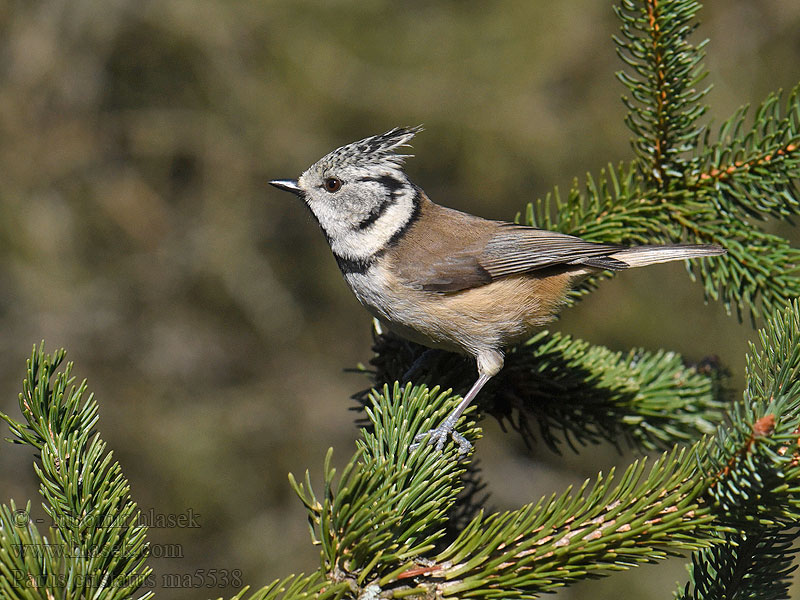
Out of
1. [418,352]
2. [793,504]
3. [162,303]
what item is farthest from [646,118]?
[162,303]

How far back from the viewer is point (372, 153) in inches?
125

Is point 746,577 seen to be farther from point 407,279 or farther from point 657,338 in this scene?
point 657,338

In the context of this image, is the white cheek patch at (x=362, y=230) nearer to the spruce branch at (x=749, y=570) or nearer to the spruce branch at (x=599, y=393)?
the spruce branch at (x=599, y=393)

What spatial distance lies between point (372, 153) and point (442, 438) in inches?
60.2

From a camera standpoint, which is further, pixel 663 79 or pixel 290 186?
pixel 290 186

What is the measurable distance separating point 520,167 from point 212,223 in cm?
277

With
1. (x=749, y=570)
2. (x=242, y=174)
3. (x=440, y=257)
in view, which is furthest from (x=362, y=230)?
(x=242, y=174)

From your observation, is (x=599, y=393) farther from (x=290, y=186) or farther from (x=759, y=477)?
(x=290, y=186)

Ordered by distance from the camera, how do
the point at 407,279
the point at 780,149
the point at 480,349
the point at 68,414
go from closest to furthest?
the point at 68,414 < the point at 780,149 < the point at 480,349 < the point at 407,279

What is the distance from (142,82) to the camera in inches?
252

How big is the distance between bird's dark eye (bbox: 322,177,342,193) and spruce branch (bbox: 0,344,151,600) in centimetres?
167

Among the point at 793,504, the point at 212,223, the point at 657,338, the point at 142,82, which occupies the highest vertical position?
the point at 142,82

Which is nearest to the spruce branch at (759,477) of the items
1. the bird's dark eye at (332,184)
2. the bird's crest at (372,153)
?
the bird's crest at (372,153)

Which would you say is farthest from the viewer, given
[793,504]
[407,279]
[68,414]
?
[407,279]
